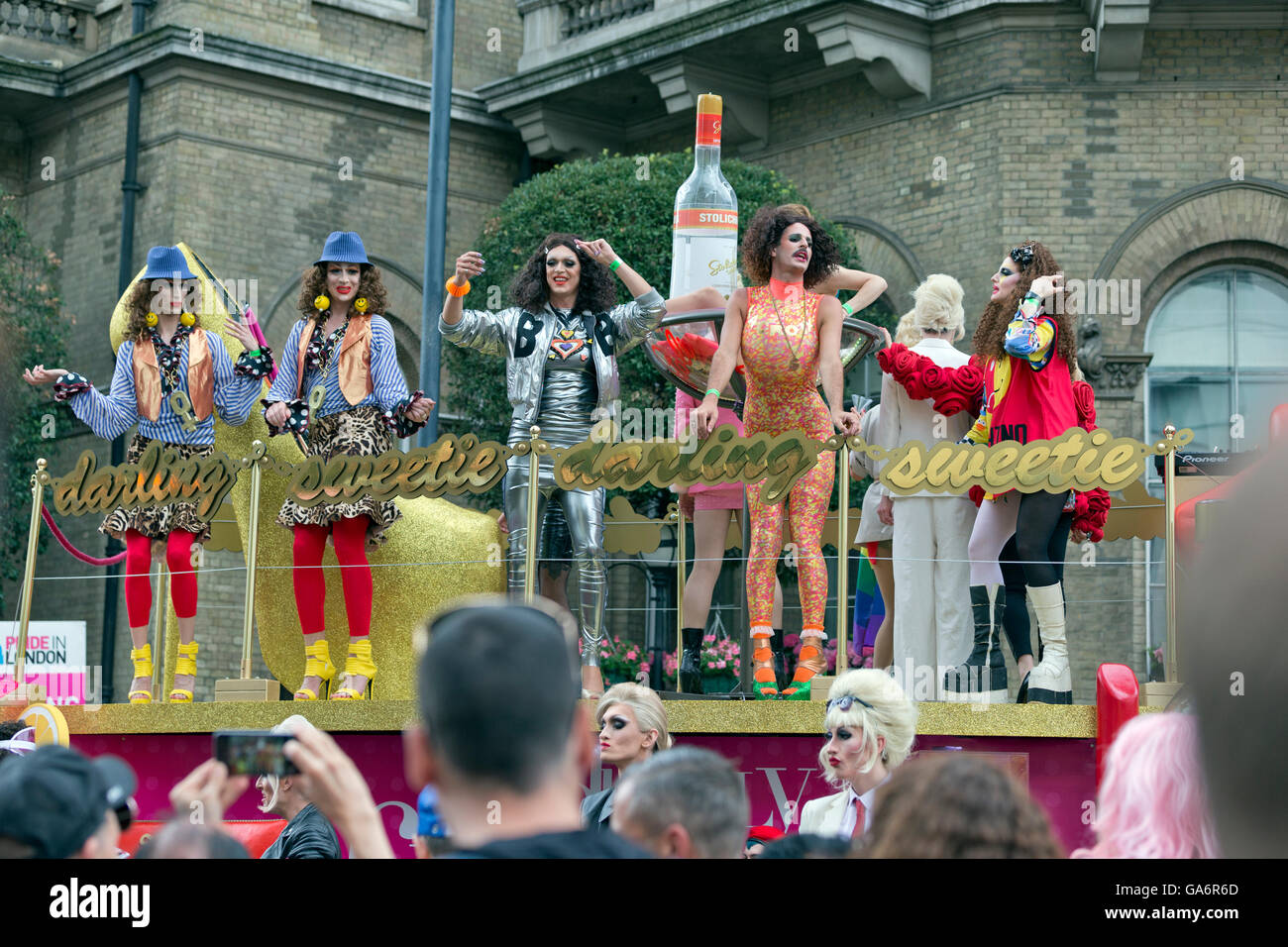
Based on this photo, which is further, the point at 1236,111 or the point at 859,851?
the point at 1236,111

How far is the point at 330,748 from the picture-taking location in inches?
101

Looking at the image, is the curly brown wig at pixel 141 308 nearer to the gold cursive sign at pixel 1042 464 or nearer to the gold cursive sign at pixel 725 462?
the gold cursive sign at pixel 725 462

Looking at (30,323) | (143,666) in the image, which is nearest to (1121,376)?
(143,666)

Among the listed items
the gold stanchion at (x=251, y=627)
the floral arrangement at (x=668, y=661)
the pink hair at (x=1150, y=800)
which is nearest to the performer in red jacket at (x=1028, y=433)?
the floral arrangement at (x=668, y=661)

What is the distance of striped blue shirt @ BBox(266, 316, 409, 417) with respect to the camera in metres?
8.30

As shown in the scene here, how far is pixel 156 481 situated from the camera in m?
8.50

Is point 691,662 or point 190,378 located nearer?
point 691,662

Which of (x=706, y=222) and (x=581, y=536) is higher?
(x=706, y=222)

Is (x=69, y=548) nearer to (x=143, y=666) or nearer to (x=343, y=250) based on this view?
(x=143, y=666)

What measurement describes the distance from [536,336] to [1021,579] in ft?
8.63

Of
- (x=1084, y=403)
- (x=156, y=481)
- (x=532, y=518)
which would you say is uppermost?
(x=1084, y=403)
